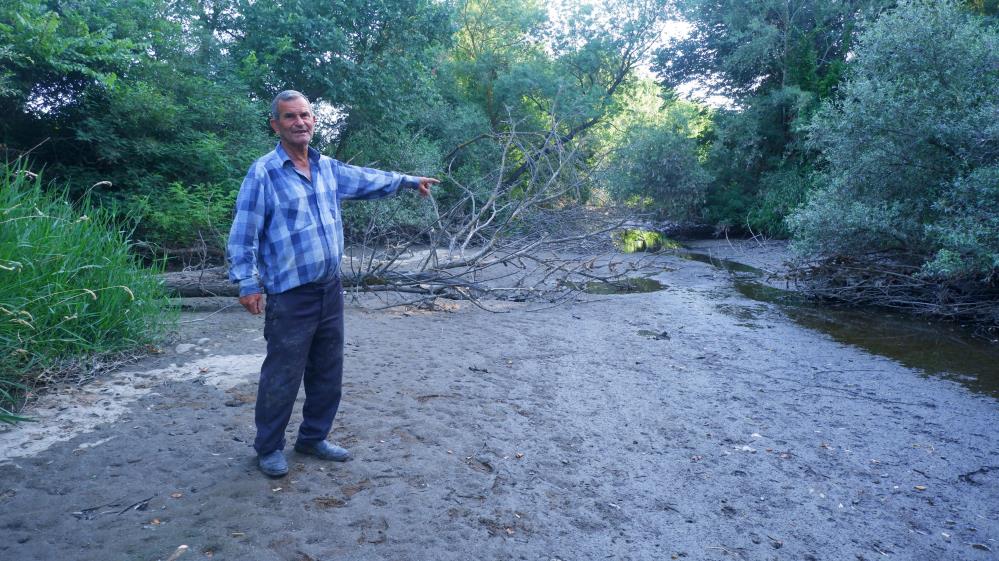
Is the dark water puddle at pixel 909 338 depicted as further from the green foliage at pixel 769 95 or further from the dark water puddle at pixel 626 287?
the green foliage at pixel 769 95

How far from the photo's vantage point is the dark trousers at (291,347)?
3072 mm

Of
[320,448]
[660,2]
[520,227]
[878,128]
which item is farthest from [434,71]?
[320,448]

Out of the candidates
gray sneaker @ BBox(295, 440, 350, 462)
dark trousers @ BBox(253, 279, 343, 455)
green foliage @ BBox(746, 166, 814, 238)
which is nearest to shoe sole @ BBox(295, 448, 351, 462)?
gray sneaker @ BBox(295, 440, 350, 462)

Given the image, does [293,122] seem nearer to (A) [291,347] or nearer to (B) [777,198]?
(A) [291,347]

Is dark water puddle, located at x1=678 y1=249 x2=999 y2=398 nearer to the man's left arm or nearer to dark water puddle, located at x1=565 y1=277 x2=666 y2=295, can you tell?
dark water puddle, located at x1=565 y1=277 x2=666 y2=295

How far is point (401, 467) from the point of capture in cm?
332

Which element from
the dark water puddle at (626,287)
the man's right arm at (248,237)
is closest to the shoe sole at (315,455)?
the man's right arm at (248,237)

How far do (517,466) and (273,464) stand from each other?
4.34 ft

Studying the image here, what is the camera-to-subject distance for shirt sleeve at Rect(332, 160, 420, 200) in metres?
3.54

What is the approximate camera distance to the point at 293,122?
3.11 metres

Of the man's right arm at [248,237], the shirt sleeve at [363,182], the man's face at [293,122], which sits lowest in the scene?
the man's right arm at [248,237]

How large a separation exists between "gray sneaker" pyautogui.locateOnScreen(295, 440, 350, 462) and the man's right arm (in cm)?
84

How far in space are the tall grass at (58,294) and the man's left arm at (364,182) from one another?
1803 millimetres

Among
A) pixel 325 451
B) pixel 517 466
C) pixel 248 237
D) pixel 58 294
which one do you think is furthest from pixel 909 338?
pixel 58 294
